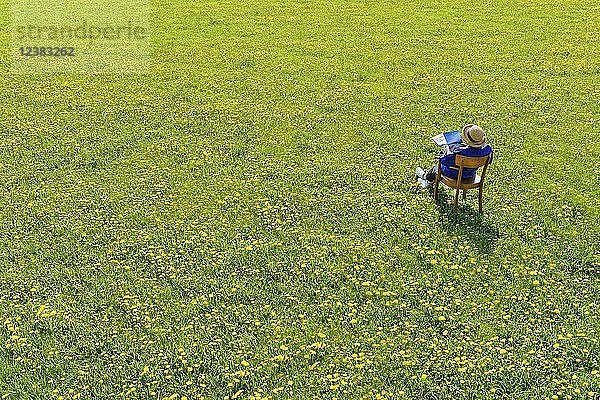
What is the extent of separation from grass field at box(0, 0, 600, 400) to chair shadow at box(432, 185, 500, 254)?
0.10 ft

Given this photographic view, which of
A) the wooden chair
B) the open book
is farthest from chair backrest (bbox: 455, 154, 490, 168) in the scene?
the open book

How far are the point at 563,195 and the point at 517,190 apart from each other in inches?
20.0

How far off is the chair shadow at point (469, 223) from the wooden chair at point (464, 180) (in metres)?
0.09

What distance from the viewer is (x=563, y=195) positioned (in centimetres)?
860

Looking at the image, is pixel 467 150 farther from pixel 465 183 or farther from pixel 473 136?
pixel 465 183

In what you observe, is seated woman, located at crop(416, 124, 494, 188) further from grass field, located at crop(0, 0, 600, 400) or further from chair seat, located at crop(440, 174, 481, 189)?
grass field, located at crop(0, 0, 600, 400)

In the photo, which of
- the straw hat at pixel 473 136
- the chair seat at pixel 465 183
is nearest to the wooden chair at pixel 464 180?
the chair seat at pixel 465 183

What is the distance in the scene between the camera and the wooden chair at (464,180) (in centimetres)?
772

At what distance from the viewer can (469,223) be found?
7961 mm

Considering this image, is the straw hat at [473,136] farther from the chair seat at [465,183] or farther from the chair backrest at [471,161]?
the chair seat at [465,183]

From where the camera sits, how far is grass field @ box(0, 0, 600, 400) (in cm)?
594

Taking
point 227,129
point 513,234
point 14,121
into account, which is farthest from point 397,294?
point 14,121

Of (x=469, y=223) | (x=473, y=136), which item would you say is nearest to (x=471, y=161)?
(x=473, y=136)

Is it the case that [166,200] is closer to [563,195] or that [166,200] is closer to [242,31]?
[563,195]
